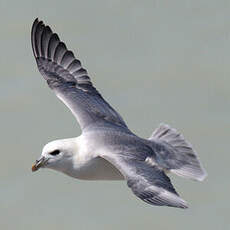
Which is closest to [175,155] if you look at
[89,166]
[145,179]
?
[89,166]

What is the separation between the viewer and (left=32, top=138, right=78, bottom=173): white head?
10289 mm

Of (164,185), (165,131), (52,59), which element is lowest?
(164,185)

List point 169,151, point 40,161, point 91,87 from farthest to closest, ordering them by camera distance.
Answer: point 91,87 < point 169,151 < point 40,161

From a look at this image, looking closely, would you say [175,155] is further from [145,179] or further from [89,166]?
[145,179]

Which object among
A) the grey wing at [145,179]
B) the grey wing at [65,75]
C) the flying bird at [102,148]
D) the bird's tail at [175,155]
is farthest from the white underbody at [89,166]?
the grey wing at [65,75]

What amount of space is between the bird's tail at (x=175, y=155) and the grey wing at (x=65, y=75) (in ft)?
1.97

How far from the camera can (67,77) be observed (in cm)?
1212

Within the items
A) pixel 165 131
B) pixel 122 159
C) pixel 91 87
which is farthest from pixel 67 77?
pixel 122 159

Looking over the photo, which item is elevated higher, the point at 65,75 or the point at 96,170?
the point at 65,75

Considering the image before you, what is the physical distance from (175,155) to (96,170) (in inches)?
47.5

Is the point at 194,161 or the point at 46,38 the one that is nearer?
the point at 194,161

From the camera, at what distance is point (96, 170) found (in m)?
10.3

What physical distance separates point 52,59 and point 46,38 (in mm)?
299

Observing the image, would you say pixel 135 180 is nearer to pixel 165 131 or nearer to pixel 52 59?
pixel 165 131
